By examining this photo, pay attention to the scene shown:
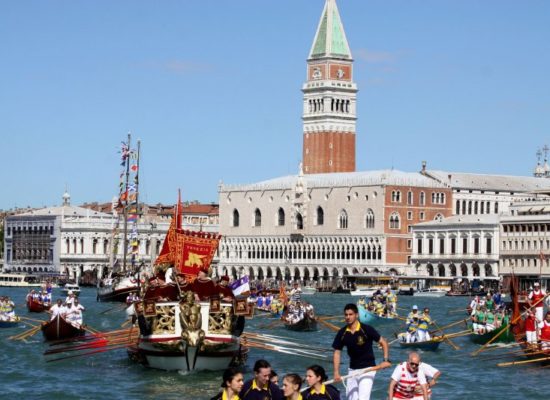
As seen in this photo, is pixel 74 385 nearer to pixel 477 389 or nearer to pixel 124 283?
pixel 477 389

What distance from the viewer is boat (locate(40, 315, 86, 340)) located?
4259 centimetres

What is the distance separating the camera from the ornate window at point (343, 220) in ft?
441

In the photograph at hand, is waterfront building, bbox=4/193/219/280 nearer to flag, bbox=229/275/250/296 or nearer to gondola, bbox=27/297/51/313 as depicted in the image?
gondola, bbox=27/297/51/313

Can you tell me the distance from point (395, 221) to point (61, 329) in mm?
89494

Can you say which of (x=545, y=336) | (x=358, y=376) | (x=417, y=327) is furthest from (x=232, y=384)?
(x=417, y=327)

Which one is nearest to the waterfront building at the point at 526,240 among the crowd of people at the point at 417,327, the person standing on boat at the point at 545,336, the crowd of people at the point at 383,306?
the crowd of people at the point at 383,306

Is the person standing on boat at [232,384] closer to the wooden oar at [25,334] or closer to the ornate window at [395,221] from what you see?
the wooden oar at [25,334]

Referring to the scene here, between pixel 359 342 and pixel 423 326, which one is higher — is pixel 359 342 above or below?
below

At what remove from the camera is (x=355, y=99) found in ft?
491

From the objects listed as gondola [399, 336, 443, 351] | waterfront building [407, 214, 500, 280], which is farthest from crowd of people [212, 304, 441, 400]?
waterfront building [407, 214, 500, 280]

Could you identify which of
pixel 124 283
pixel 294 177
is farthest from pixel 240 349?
pixel 294 177

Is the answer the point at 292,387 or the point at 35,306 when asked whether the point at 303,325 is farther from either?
the point at 292,387

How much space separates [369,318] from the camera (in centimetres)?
5531

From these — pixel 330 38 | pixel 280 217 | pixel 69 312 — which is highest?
pixel 330 38
